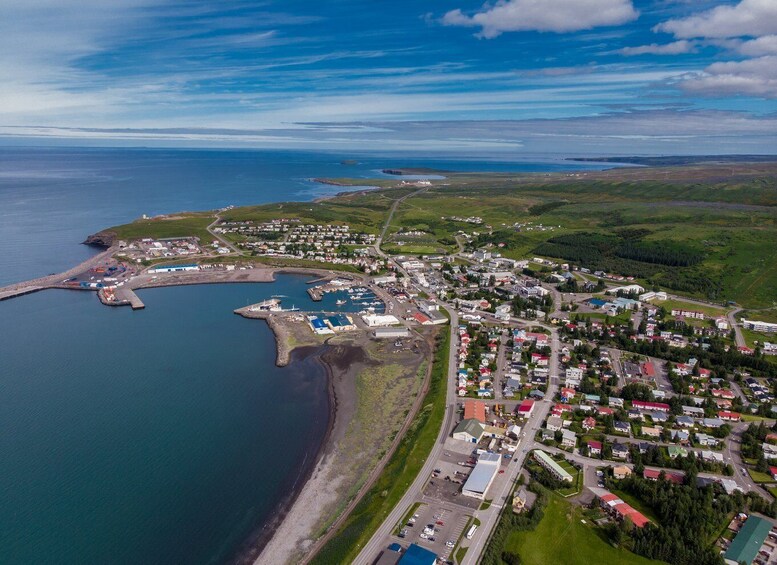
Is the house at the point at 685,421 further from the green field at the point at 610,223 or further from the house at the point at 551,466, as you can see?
the green field at the point at 610,223

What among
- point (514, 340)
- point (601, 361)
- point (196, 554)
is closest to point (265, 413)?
point (196, 554)

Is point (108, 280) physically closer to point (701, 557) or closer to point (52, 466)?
point (52, 466)

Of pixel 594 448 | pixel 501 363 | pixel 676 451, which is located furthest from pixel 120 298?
pixel 676 451

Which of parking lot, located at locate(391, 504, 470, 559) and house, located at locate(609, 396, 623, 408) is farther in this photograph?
house, located at locate(609, 396, 623, 408)

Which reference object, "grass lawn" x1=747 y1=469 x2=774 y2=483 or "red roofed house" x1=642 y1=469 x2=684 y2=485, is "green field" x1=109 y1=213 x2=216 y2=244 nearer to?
"red roofed house" x1=642 y1=469 x2=684 y2=485

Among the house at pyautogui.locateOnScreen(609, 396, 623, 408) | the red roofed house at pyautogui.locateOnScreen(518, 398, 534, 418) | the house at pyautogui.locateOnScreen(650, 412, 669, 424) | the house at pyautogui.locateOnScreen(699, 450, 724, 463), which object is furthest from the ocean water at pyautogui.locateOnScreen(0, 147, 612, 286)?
the house at pyautogui.locateOnScreen(699, 450, 724, 463)

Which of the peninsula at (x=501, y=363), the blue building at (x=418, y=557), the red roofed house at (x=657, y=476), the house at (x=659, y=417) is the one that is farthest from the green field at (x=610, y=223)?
the blue building at (x=418, y=557)
